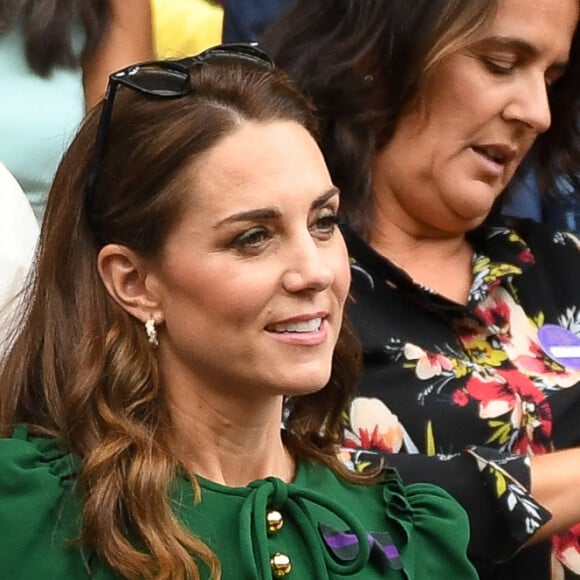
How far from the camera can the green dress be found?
1.55 metres

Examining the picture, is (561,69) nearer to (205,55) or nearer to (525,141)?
(525,141)

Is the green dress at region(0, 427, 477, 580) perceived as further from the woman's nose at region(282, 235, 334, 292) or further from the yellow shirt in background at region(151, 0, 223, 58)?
the yellow shirt in background at region(151, 0, 223, 58)

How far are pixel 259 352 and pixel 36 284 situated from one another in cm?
32

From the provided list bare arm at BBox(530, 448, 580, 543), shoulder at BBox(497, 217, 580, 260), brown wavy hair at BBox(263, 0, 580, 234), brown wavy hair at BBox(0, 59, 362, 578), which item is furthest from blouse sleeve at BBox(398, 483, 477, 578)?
shoulder at BBox(497, 217, 580, 260)

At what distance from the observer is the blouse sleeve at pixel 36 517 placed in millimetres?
1540

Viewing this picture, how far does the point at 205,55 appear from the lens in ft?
5.77

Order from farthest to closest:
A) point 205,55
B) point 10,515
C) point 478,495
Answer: point 478,495, point 205,55, point 10,515


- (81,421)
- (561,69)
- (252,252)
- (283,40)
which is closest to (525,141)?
(561,69)

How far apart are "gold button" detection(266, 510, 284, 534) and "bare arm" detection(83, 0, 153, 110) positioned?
3.43ft

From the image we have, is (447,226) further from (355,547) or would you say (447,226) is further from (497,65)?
(355,547)

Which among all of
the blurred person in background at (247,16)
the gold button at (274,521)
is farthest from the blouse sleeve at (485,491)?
the blurred person in background at (247,16)

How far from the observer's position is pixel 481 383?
205 cm

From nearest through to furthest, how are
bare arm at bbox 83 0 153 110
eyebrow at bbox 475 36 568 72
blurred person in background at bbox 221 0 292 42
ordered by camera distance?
1. eyebrow at bbox 475 36 568 72
2. bare arm at bbox 83 0 153 110
3. blurred person in background at bbox 221 0 292 42

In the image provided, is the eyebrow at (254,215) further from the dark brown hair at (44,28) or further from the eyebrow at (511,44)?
the dark brown hair at (44,28)
